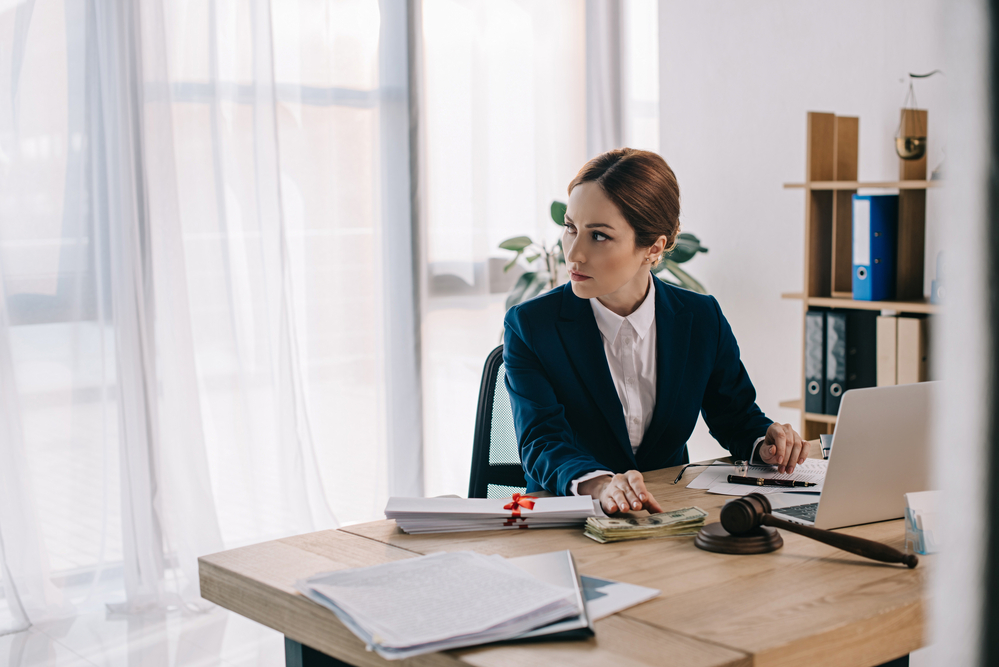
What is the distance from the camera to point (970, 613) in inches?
6.2

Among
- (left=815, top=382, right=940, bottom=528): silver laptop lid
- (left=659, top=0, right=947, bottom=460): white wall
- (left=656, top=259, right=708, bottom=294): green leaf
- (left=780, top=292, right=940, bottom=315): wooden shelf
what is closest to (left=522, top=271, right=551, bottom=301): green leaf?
(left=656, top=259, right=708, bottom=294): green leaf

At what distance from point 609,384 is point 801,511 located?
19.5 inches

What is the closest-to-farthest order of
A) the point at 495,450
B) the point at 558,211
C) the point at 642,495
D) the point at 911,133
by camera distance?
the point at 642,495 → the point at 495,450 → the point at 911,133 → the point at 558,211

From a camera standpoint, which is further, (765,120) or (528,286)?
(528,286)

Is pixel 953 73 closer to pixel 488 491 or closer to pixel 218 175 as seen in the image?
pixel 488 491

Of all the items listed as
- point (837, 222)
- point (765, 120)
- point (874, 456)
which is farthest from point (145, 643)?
point (765, 120)

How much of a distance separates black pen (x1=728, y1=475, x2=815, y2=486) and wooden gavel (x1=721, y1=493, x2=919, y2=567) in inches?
15.5

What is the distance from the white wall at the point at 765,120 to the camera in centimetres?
324

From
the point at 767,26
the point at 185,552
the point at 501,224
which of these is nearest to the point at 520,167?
the point at 501,224

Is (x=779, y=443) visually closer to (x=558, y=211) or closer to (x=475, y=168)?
(x=558, y=211)

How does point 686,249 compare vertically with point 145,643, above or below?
above

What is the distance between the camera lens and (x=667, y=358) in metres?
1.87

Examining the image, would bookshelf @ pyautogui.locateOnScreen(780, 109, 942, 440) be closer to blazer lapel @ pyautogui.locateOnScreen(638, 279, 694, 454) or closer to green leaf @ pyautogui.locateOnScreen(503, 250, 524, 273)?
green leaf @ pyautogui.locateOnScreen(503, 250, 524, 273)

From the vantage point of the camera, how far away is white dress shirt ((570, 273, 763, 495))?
184 cm
